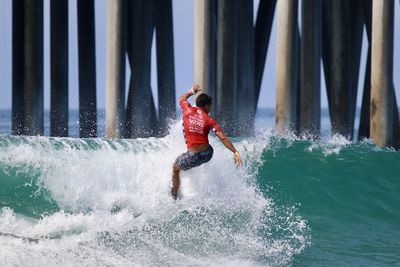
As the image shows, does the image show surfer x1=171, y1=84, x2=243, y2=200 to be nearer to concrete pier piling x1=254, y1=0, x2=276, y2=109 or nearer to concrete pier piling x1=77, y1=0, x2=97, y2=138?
concrete pier piling x1=77, y1=0, x2=97, y2=138

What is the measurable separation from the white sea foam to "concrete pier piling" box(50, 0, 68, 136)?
602 centimetres

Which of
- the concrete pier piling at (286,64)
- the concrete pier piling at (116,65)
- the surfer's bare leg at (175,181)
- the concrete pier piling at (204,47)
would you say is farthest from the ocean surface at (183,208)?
the concrete pier piling at (116,65)

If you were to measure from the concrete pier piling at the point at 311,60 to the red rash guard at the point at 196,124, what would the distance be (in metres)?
7.15

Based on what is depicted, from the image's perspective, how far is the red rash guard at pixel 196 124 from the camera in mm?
11883

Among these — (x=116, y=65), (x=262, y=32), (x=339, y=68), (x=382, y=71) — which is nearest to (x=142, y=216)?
(x=382, y=71)

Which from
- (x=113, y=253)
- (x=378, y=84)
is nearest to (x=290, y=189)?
(x=378, y=84)

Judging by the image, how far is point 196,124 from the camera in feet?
39.1

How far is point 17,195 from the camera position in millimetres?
13422

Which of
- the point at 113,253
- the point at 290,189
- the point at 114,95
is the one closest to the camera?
the point at 113,253

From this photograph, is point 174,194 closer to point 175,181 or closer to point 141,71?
point 175,181

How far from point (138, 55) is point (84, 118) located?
7.47 ft

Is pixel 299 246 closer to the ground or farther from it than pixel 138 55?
closer to the ground

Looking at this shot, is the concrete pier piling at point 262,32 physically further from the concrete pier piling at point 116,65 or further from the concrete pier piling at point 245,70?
the concrete pier piling at point 116,65

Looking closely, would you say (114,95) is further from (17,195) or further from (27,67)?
(17,195)
